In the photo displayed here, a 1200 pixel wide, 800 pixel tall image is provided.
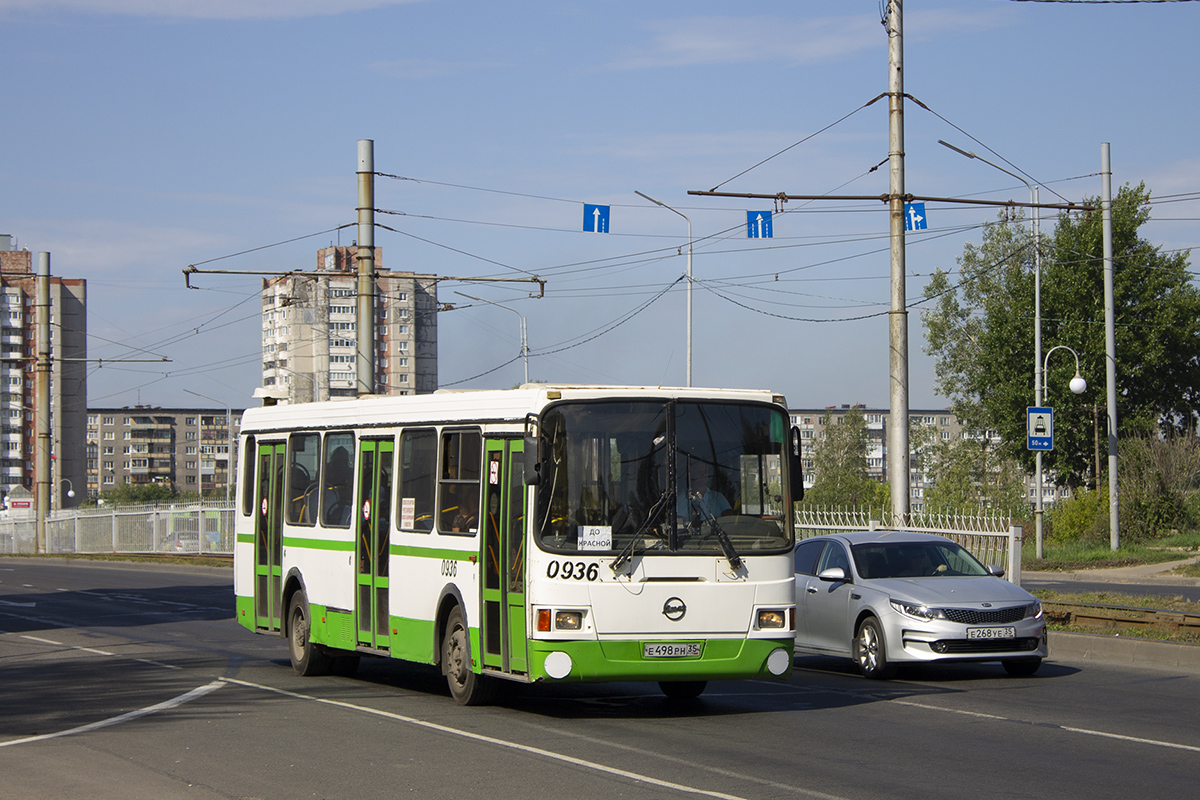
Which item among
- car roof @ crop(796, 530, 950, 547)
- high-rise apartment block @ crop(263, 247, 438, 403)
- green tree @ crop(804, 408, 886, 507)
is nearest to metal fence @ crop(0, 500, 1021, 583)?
car roof @ crop(796, 530, 950, 547)

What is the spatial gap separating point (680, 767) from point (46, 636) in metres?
14.9

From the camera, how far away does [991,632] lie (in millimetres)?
13984

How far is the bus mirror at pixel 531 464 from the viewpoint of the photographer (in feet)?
36.3

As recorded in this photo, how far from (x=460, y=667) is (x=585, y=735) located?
2.04 metres

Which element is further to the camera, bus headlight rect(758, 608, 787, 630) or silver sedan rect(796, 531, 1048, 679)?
silver sedan rect(796, 531, 1048, 679)

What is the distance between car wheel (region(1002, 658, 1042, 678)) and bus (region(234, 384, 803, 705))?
3.75 metres

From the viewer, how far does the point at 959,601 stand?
1405 centimetres

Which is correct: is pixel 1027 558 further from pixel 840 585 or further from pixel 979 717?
pixel 979 717

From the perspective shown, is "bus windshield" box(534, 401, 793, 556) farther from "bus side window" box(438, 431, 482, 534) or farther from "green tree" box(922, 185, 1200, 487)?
"green tree" box(922, 185, 1200, 487)

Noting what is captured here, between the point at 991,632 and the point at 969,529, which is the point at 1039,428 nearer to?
the point at 969,529

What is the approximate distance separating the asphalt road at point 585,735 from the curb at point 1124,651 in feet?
1.82

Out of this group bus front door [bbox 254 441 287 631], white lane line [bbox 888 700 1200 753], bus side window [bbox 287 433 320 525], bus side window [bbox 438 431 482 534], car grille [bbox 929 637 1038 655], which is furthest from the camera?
bus front door [bbox 254 441 287 631]

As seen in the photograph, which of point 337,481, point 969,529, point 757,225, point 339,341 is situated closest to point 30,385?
point 339,341

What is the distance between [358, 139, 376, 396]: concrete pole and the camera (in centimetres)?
2580
